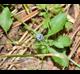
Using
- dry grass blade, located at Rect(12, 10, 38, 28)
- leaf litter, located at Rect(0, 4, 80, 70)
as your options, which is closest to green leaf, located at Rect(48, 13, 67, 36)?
leaf litter, located at Rect(0, 4, 80, 70)

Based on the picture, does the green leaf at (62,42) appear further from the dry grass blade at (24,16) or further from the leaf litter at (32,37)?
the dry grass blade at (24,16)

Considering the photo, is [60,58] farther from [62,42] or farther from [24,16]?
[24,16]

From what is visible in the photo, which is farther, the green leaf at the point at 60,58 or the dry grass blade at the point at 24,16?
the dry grass blade at the point at 24,16

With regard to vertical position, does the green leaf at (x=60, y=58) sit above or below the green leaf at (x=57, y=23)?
below

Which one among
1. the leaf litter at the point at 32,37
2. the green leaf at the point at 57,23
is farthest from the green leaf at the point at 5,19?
the green leaf at the point at 57,23

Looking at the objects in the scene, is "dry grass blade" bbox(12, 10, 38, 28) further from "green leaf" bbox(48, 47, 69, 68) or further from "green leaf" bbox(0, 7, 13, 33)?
"green leaf" bbox(48, 47, 69, 68)
